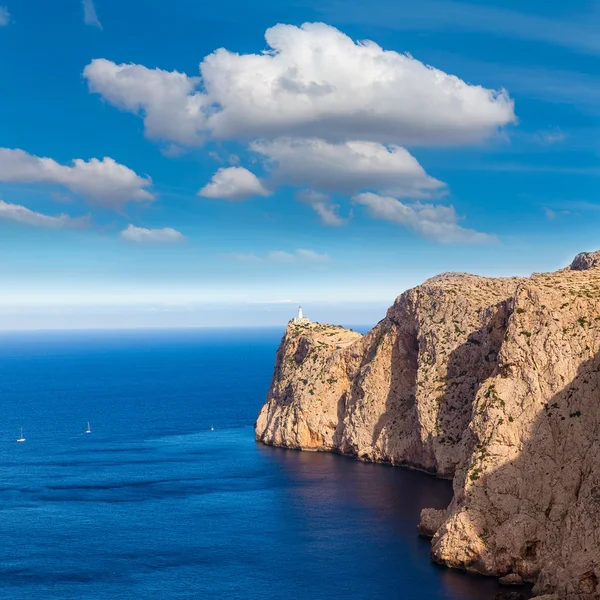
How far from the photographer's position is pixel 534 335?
93750 mm

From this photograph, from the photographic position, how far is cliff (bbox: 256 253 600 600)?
3201 inches

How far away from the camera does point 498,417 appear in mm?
90250

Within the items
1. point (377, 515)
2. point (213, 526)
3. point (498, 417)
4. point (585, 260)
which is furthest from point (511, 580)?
point (585, 260)

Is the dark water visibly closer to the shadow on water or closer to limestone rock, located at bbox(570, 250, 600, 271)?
the shadow on water

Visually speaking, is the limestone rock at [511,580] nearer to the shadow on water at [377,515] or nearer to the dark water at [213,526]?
the shadow on water at [377,515]

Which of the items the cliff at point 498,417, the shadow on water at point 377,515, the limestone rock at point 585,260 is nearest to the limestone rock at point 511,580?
the shadow on water at point 377,515

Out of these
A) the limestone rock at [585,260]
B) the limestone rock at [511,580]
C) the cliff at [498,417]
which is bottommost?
the limestone rock at [511,580]

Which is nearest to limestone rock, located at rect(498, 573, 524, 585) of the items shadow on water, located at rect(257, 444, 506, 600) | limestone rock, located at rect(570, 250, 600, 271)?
shadow on water, located at rect(257, 444, 506, 600)

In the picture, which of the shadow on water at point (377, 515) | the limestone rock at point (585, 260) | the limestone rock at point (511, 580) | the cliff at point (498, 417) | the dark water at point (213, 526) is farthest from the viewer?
the limestone rock at point (585, 260)

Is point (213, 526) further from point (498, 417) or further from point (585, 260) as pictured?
point (585, 260)

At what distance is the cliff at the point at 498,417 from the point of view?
81312 millimetres

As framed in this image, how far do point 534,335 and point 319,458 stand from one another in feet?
215

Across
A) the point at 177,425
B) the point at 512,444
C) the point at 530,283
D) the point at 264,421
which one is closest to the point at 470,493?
the point at 512,444

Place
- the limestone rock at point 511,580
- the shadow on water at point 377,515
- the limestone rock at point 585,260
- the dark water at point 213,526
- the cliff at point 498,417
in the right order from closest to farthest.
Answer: the limestone rock at point 511,580
the shadow on water at point 377,515
the cliff at point 498,417
the dark water at point 213,526
the limestone rock at point 585,260
